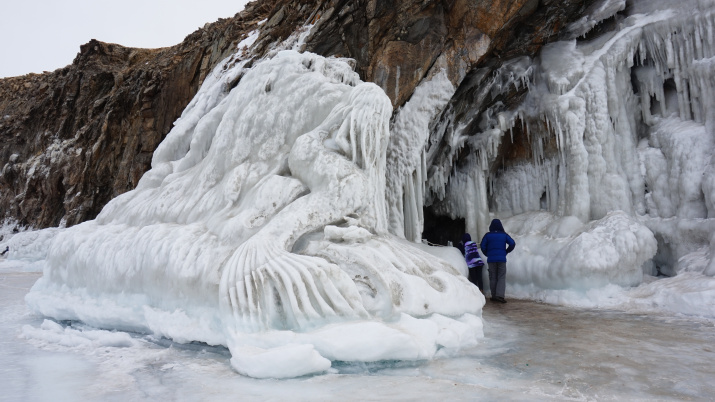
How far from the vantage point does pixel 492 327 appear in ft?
15.9

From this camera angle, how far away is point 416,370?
3242 millimetres

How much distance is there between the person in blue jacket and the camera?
711 cm

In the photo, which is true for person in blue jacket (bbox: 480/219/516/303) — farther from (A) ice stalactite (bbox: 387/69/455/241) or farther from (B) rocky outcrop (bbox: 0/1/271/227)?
(B) rocky outcrop (bbox: 0/1/271/227)

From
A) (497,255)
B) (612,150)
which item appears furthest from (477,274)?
(612,150)

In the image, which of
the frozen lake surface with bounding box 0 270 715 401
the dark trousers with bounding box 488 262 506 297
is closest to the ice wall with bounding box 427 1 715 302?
the dark trousers with bounding box 488 262 506 297

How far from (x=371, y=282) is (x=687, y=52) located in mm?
7271

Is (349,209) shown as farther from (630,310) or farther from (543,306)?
(630,310)

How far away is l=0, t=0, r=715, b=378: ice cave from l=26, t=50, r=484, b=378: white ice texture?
20mm

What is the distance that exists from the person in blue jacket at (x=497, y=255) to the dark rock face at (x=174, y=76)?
301 centimetres

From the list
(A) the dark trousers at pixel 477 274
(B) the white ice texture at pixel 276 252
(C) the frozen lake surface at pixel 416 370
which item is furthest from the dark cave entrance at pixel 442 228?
(C) the frozen lake surface at pixel 416 370

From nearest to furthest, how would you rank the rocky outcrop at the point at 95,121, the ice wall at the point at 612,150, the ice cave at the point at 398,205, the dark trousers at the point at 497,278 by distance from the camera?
Answer: the ice cave at the point at 398,205
the ice wall at the point at 612,150
the dark trousers at the point at 497,278
the rocky outcrop at the point at 95,121

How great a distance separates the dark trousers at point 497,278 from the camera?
7086mm

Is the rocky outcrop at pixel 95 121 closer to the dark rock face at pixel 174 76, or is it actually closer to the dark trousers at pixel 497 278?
the dark rock face at pixel 174 76

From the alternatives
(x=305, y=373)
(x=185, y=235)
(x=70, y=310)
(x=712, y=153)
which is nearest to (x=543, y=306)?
(x=712, y=153)
